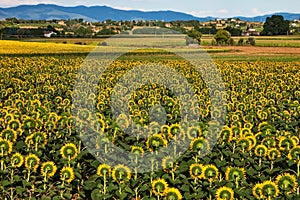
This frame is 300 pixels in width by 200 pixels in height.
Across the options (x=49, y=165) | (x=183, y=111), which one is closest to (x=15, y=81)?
(x=183, y=111)

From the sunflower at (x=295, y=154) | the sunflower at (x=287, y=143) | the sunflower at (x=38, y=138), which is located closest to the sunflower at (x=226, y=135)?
the sunflower at (x=287, y=143)

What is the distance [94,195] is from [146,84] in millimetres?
10635

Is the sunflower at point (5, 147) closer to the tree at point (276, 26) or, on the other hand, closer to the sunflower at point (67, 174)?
the sunflower at point (67, 174)

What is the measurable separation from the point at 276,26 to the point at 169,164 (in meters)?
97.3

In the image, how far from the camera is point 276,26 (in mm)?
97875

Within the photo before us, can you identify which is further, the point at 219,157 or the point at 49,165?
the point at 219,157

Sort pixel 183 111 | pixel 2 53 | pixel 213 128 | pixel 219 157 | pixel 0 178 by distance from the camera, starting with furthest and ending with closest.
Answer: pixel 2 53
pixel 183 111
pixel 213 128
pixel 219 157
pixel 0 178

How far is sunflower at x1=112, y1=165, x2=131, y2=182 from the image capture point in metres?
5.11

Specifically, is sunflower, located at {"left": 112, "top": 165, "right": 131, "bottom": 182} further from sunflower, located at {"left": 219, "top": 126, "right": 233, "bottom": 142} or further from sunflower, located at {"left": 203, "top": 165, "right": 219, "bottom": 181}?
sunflower, located at {"left": 219, "top": 126, "right": 233, "bottom": 142}

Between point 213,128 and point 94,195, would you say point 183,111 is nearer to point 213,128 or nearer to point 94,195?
point 213,128

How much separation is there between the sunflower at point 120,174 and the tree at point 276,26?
9624 centimetres

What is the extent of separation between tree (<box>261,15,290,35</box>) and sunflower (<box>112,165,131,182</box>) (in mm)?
96235

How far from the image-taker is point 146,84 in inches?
611

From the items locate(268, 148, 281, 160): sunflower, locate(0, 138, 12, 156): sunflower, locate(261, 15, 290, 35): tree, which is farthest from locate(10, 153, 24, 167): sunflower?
locate(261, 15, 290, 35): tree
